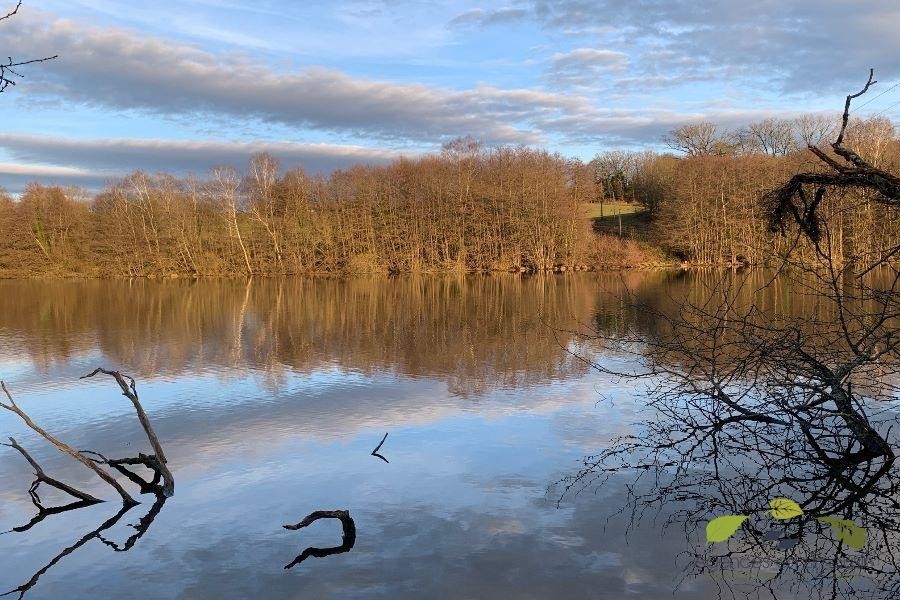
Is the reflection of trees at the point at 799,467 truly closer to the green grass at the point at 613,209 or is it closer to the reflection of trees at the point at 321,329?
the reflection of trees at the point at 321,329

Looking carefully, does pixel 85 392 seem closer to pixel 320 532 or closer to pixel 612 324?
pixel 320 532

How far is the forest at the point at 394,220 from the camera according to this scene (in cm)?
4994

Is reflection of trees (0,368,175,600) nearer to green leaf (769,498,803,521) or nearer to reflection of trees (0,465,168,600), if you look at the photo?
reflection of trees (0,465,168,600)

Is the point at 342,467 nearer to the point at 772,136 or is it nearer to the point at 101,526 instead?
the point at 101,526

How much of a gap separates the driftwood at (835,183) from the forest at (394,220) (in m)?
43.5

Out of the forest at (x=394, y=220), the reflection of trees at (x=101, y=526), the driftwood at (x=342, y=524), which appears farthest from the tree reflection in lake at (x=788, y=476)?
the forest at (x=394, y=220)

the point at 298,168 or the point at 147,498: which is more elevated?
the point at 298,168

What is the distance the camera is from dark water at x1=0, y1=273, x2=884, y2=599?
544cm

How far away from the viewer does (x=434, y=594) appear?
5102 mm

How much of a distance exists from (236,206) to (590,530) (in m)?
53.9

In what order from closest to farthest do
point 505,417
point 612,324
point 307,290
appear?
1. point 505,417
2. point 612,324
3. point 307,290

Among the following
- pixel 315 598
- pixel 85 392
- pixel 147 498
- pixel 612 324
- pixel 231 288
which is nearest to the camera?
pixel 315 598

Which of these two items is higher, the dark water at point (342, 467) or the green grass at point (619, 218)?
the green grass at point (619, 218)

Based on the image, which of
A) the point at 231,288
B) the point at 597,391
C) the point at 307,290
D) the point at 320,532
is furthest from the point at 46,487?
the point at 231,288
